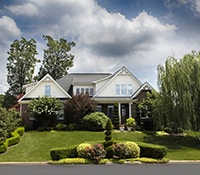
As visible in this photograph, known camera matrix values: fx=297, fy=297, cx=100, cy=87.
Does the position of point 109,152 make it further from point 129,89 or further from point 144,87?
point 129,89

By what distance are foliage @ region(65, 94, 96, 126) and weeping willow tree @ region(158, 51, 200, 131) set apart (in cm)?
902

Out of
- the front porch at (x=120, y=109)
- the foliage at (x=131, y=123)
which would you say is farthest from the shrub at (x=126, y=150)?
the front porch at (x=120, y=109)

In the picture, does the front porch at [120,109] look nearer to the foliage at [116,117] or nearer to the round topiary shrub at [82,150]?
the foliage at [116,117]

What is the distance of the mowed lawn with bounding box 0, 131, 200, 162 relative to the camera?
21.1m

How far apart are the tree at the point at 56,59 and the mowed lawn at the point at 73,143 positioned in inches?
908

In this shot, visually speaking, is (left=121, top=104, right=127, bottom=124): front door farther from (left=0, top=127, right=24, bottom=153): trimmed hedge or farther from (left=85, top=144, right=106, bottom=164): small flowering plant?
(left=85, top=144, right=106, bottom=164): small flowering plant

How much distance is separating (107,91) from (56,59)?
60.2ft

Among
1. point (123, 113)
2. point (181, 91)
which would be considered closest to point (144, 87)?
point (123, 113)

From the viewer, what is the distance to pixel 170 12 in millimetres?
16172

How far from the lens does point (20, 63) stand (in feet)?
164

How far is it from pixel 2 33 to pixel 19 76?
3449 cm

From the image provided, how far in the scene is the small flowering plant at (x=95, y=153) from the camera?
62.4ft

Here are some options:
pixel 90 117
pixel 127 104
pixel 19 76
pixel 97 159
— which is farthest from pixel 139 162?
pixel 19 76

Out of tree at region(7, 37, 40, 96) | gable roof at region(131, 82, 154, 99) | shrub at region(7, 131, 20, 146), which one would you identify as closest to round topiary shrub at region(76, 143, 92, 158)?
shrub at region(7, 131, 20, 146)
